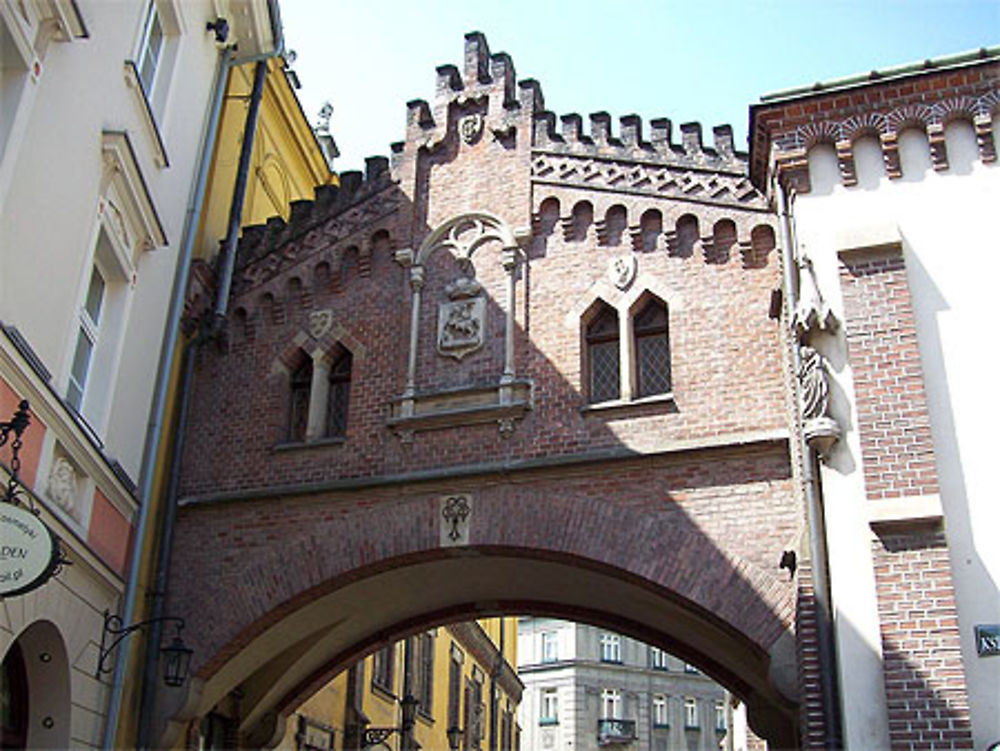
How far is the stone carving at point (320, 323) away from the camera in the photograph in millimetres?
13828

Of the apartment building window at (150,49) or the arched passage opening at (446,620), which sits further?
the apartment building window at (150,49)

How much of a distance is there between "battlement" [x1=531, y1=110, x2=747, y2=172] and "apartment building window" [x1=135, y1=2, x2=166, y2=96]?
4.31 m

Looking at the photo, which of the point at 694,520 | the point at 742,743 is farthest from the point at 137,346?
the point at 742,743

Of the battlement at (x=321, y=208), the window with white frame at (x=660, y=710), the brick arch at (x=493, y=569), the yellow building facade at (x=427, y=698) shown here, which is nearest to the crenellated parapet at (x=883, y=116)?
the brick arch at (x=493, y=569)

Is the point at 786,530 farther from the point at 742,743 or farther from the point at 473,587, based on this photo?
the point at 742,743

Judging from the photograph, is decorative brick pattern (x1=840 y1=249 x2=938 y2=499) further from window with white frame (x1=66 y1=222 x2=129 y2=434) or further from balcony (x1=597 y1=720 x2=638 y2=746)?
balcony (x1=597 y1=720 x2=638 y2=746)

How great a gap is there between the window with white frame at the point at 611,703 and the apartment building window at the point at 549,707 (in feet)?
6.70

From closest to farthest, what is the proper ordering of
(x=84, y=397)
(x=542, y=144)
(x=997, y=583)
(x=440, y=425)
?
(x=997, y=583)
(x=84, y=397)
(x=440, y=425)
(x=542, y=144)

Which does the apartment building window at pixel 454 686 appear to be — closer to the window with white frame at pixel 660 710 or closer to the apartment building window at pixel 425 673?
the apartment building window at pixel 425 673

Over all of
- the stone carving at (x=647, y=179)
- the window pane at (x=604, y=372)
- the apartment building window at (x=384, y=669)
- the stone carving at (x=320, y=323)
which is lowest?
the apartment building window at (x=384, y=669)

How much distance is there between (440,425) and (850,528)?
4598 millimetres

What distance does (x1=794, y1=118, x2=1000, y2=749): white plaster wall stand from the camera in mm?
8992

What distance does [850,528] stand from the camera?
957 centimetres

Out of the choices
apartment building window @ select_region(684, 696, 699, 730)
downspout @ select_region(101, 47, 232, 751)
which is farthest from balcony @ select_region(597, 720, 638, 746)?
downspout @ select_region(101, 47, 232, 751)
